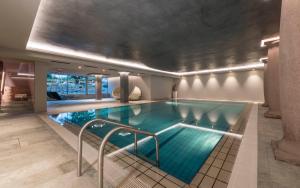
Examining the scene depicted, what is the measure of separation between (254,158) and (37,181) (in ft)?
10.1

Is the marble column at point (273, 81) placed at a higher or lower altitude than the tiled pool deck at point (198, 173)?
higher

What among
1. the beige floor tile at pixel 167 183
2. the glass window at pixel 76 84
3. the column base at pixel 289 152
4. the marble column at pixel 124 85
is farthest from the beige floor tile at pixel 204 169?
the glass window at pixel 76 84

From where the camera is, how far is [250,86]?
12031 millimetres

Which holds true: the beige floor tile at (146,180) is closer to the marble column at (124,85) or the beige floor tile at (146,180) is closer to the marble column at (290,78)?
the marble column at (290,78)

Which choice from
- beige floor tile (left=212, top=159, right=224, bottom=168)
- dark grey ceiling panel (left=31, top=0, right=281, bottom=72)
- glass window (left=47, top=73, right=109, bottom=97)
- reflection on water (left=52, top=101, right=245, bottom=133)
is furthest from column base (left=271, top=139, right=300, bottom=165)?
glass window (left=47, top=73, right=109, bottom=97)

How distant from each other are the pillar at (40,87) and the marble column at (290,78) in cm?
850

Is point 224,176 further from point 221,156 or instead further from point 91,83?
point 91,83

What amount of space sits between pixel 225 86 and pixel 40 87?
47.5 feet

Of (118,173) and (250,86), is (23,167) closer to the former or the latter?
(118,173)

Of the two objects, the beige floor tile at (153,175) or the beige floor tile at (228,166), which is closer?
the beige floor tile at (153,175)

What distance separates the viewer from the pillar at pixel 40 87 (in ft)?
20.9

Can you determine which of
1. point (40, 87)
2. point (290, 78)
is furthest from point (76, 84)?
point (290, 78)

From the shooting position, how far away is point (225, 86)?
1337 cm

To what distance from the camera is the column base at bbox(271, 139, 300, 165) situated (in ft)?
6.41
